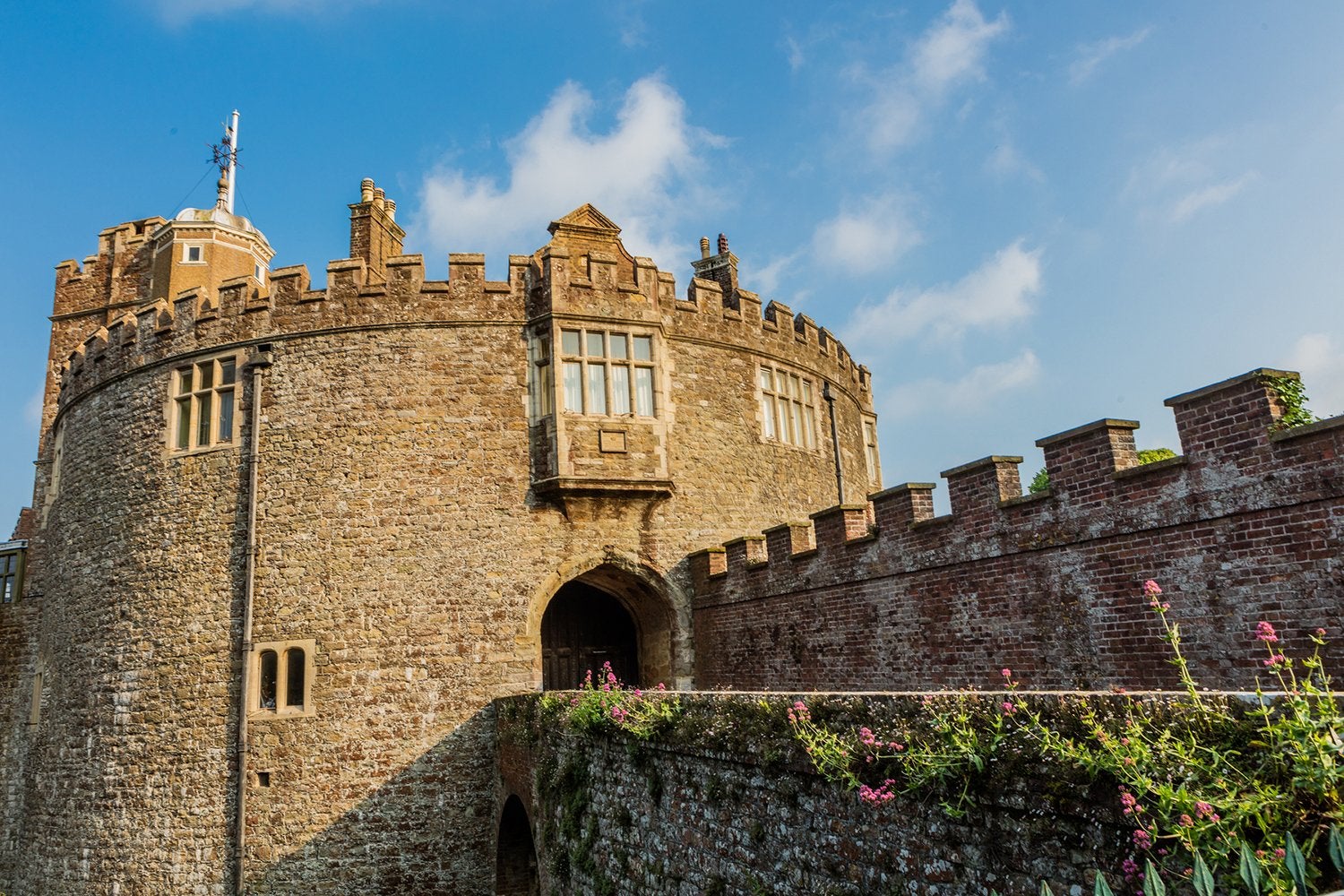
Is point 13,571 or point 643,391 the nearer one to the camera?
point 643,391

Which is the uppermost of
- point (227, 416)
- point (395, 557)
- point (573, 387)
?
point (227, 416)

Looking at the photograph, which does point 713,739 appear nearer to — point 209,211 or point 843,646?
point 843,646

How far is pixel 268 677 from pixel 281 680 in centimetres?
39

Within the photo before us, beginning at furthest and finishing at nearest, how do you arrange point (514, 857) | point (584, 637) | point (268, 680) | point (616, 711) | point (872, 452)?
1. point (872, 452)
2. point (584, 637)
3. point (268, 680)
4. point (514, 857)
5. point (616, 711)

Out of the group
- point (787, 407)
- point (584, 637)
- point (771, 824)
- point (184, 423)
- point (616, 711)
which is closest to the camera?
point (771, 824)

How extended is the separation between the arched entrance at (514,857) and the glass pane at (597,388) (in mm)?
6543

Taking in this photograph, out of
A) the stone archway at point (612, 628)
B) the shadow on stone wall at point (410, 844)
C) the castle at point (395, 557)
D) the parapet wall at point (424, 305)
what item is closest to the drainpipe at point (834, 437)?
the castle at point (395, 557)

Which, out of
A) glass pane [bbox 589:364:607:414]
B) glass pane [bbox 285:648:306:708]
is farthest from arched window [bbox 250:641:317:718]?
glass pane [bbox 589:364:607:414]

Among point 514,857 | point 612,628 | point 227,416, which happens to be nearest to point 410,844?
point 514,857

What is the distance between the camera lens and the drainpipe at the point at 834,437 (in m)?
19.2

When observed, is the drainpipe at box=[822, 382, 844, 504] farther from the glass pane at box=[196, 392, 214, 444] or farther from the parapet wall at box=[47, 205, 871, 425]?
the glass pane at box=[196, 392, 214, 444]

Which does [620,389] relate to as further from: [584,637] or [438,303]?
[584,637]

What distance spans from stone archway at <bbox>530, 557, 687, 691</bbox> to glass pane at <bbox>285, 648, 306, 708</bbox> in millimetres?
4048

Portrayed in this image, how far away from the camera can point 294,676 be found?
47.1 feet
